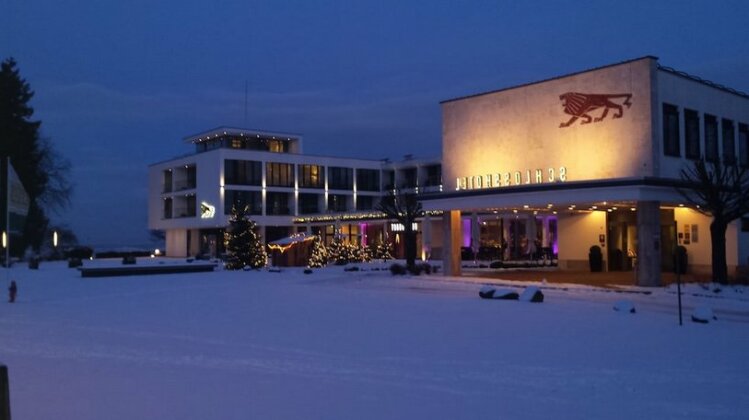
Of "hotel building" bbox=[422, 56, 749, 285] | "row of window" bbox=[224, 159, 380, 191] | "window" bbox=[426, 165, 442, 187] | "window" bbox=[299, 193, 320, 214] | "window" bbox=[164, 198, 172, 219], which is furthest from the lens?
"window" bbox=[164, 198, 172, 219]

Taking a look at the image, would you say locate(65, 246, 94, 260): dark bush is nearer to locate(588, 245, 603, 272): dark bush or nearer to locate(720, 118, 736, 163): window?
locate(588, 245, 603, 272): dark bush

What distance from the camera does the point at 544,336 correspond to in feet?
45.6

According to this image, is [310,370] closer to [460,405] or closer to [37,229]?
[460,405]

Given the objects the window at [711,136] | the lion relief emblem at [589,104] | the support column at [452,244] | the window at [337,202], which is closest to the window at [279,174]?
the window at [337,202]

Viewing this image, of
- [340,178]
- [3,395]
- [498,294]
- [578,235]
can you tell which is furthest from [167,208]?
[3,395]

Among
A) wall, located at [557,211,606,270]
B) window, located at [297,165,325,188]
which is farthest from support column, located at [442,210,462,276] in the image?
window, located at [297,165,325,188]

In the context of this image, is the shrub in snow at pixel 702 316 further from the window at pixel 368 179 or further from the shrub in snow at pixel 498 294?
the window at pixel 368 179

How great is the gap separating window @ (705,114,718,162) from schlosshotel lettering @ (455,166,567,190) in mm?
6345

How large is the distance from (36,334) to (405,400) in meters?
9.74

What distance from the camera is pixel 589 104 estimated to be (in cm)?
2881

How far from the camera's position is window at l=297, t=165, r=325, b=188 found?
7288 centimetres

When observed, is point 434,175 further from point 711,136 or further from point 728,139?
point 711,136

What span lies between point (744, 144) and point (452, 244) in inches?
576

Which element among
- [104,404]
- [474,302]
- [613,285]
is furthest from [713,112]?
[104,404]
